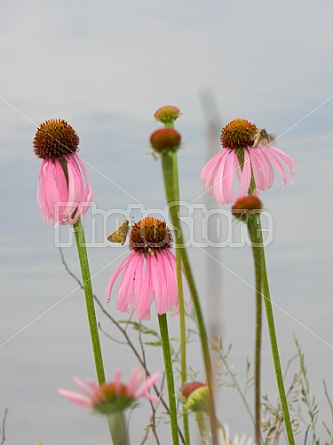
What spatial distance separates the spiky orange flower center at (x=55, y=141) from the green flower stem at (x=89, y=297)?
37cm

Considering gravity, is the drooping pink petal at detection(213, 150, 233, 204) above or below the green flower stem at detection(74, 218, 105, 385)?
above

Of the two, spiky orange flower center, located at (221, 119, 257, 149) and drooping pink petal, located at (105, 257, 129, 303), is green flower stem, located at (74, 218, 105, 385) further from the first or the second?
spiky orange flower center, located at (221, 119, 257, 149)

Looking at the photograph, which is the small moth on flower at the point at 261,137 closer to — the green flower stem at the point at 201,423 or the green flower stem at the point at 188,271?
the green flower stem at the point at 201,423

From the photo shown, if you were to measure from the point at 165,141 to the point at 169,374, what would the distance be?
0.87 metres

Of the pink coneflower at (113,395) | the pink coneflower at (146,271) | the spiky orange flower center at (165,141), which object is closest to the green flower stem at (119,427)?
the pink coneflower at (113,395)

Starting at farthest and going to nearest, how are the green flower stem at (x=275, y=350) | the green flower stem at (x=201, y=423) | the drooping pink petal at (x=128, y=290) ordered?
1. the drooping pink petal at (x=128, y=290)
2. the green flower stem at (x=275, y=350)
3. the green flower stem at (x=201, y=423)

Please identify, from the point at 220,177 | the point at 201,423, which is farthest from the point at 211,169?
the point at 201,423

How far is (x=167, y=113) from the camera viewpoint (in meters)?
2.12

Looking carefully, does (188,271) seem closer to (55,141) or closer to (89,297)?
(89,297)

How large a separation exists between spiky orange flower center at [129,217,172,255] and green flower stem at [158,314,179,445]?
352 millimetres

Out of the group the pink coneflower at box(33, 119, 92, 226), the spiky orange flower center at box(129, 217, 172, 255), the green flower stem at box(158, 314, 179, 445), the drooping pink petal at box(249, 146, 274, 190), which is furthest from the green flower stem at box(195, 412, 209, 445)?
the drooping pink petal at box(249, 146, 274, 190)

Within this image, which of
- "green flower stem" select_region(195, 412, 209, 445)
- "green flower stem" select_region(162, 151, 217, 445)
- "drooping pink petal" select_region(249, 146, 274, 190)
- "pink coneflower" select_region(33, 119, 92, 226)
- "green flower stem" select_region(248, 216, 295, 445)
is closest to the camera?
"green flower stem" select_region(162, 151, 217, 445)

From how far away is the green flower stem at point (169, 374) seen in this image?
60.7 inches

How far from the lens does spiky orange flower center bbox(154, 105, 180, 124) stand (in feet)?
6.97
